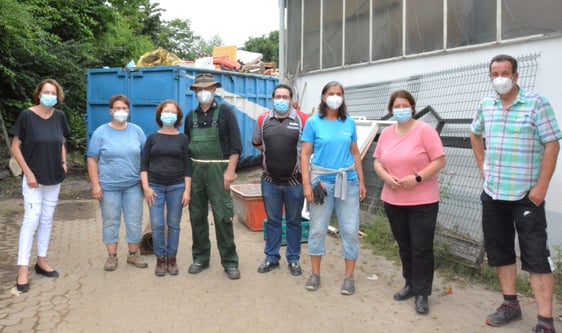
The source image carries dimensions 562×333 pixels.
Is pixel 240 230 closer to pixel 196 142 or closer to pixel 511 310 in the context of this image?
pixel 196 142

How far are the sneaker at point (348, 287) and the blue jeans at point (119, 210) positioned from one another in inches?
81.8

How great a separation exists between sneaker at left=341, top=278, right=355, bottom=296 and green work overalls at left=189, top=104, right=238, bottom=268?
108 cm

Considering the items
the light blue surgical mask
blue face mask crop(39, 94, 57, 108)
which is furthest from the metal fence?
blue face mask crop(39, 94, 57, 108)

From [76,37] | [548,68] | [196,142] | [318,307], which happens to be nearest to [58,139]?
[196,142]

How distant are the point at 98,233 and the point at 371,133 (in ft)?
12.4

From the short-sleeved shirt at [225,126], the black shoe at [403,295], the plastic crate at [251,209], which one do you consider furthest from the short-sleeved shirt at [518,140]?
the plastic crate at [251,209]

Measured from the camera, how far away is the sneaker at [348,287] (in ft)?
13.9

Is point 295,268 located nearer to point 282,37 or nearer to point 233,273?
point 233,273

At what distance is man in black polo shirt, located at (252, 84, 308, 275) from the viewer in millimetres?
4516

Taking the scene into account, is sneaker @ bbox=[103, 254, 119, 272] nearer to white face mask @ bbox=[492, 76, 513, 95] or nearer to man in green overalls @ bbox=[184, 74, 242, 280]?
man in green overalls @ bbox=[184, 74, 242, 280]

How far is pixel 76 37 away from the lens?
48.8 ft

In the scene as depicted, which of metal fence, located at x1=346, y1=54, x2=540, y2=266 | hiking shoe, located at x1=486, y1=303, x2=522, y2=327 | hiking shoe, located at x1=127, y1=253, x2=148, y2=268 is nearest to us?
hiking shoe, located at x1=486, y1=303, x2=522, y2=327

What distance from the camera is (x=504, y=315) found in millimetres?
3580

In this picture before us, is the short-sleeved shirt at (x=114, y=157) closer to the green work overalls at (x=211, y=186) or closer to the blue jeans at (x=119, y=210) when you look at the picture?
the blue jeans at (x=119, y=210)
